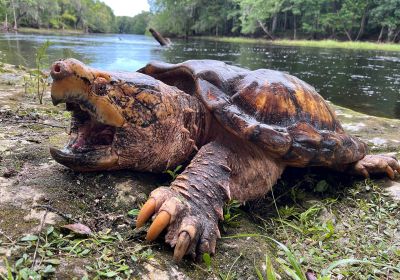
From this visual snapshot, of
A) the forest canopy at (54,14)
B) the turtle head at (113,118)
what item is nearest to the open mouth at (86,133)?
the turtle head at (113,118)

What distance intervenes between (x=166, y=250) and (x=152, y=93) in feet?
2.76

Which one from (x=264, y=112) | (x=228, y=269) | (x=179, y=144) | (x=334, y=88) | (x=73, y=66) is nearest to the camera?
(x=228, y=269)

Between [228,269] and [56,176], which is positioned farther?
[56,176]

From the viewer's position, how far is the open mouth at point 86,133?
6.15 feet

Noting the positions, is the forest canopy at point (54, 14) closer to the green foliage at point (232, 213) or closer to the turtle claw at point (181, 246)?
the green foliage at point (232, 213)

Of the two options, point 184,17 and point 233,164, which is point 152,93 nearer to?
point 233,164

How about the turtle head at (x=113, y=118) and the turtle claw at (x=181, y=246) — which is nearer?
the turtle claw at (x=181, y=246)

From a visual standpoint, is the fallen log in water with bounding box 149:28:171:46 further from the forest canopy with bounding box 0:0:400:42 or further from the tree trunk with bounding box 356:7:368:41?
the tree trunk with bounding box 356:7:368:41

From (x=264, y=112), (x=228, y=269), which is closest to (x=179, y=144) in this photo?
(x=264, y=112)

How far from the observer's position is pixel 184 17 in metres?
55.6

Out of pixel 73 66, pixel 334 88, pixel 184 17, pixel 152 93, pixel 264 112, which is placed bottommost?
pixel 334 88

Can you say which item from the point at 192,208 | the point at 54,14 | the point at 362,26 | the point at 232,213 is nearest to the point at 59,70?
the point at 192,208

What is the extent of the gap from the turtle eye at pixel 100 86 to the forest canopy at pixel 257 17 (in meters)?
39.3

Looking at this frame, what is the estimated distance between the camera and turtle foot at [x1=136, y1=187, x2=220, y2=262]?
4.72 feet
